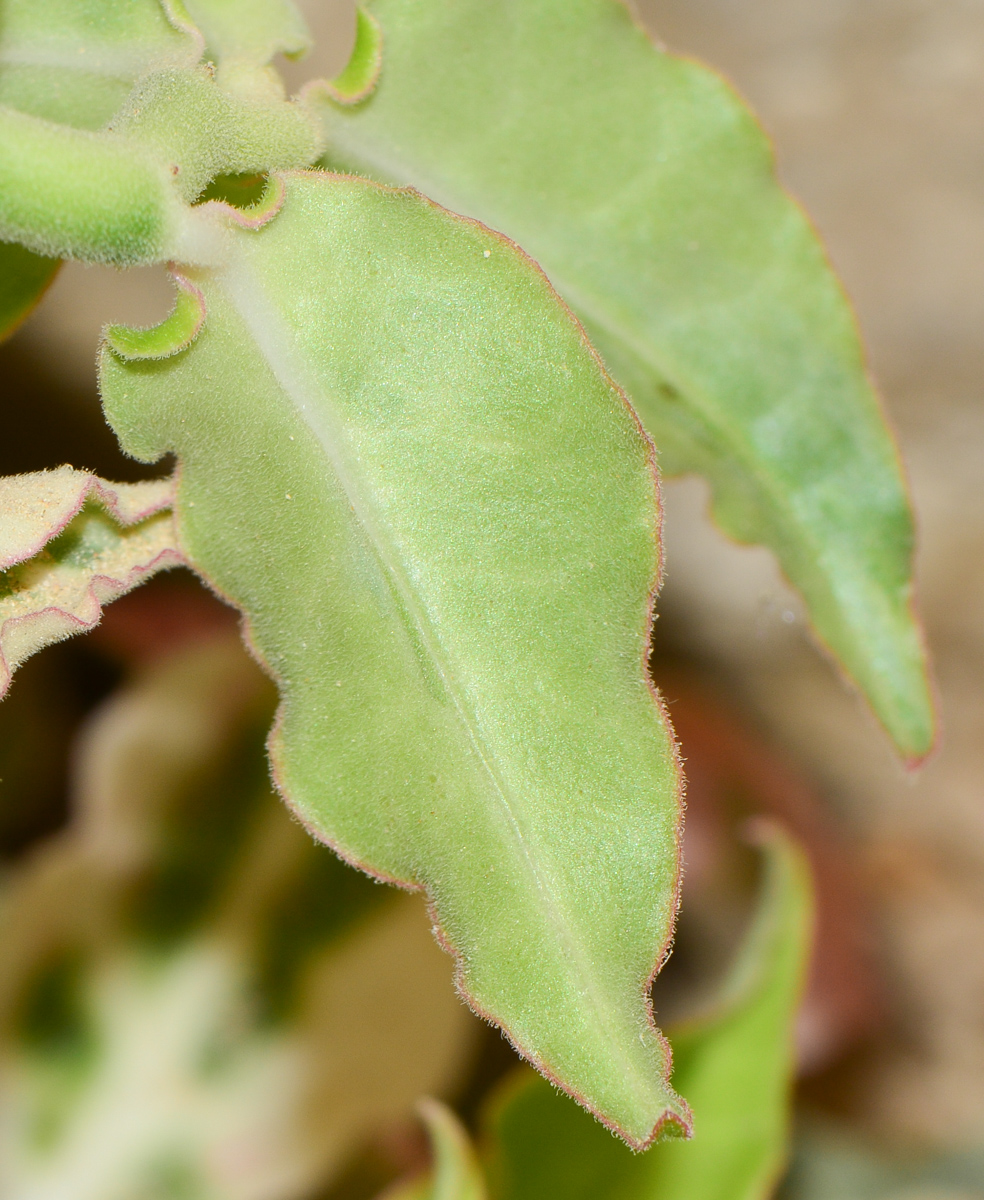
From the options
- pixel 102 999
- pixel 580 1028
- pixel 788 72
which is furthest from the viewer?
pixel 788 72

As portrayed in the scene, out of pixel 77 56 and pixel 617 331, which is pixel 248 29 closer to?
pixel 77 56

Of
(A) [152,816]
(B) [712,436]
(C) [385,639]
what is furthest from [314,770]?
(A) [152,816]

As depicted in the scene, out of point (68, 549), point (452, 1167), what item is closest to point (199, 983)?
point (452, 1167)

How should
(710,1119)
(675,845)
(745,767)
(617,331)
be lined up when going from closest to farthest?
(675,845)
(617,331)
(710,1119)
(745,767)

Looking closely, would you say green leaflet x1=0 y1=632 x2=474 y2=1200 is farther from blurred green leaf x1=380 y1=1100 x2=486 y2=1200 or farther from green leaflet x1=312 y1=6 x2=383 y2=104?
green leaflet x1=312 y1=6 x2=383 y2=104

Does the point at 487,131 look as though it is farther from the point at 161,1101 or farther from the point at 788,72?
the point at 788,72

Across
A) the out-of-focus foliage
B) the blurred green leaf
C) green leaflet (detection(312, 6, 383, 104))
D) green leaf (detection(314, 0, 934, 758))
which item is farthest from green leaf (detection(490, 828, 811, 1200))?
green leaflet (detection(312, 6, 383, 104))
